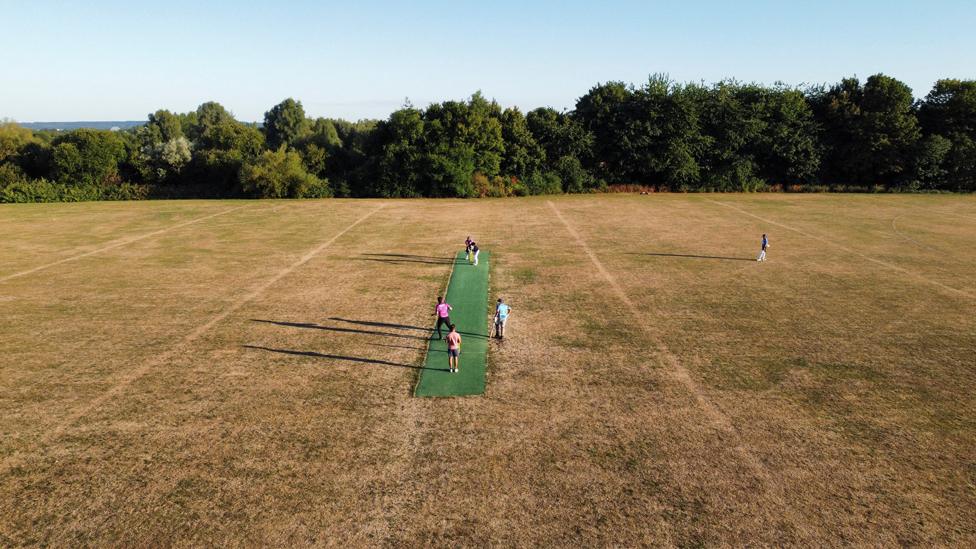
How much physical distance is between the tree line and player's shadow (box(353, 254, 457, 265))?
1170 inches

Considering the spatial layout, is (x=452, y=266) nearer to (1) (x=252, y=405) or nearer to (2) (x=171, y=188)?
(1) (x=252, y=405)

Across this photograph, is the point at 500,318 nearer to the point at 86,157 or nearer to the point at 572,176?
the point at 572,176

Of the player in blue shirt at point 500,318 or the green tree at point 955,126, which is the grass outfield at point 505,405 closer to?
the player in blue shirt at point 500,318

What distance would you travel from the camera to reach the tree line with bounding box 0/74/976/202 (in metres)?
59.2

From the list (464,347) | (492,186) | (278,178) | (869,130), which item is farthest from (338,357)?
(869,130)

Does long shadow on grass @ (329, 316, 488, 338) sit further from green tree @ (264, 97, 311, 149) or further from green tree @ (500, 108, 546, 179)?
green tree @ (264, 97, 311, 149)

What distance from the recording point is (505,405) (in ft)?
45.3

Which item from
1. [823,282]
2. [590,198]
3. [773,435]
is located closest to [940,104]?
[590,198]

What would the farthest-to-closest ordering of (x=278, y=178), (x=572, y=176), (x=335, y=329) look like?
(x=572, y=176)
(x=278, y=178)
(x=335, y=329)

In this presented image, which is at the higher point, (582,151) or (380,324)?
(582,151)

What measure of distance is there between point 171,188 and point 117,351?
170ft

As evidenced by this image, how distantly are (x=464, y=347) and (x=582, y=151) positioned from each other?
2025 inches

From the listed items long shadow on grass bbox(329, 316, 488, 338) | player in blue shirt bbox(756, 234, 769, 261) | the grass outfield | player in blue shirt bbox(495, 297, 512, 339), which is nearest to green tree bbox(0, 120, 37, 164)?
the grass outfield

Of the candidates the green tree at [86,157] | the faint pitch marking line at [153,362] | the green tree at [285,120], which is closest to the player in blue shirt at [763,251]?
the faint pitch marking line at [153,362]
